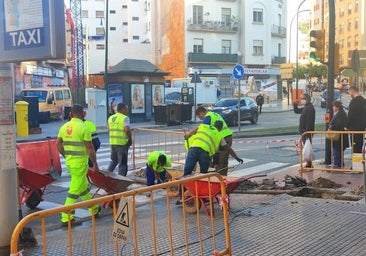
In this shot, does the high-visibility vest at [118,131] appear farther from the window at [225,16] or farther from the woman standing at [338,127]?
the window at [225,16]

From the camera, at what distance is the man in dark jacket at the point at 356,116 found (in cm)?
1176

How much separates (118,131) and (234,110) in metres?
17.6

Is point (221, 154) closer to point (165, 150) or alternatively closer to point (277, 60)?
point (165, 150)

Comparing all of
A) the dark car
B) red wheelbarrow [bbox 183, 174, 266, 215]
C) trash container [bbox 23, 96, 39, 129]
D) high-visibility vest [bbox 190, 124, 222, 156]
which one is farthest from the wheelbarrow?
the dark car

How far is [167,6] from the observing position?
220ft

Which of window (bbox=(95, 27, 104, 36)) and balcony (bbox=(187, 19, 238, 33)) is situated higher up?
window (bbox=(95, 27, 104, 36))

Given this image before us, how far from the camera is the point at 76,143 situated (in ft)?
25.0

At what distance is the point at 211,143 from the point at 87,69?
2622 inches

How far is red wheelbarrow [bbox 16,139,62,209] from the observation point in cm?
815

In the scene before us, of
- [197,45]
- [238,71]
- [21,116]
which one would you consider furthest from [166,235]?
[197,45]

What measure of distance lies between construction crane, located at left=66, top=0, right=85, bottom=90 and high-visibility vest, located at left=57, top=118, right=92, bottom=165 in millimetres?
42085

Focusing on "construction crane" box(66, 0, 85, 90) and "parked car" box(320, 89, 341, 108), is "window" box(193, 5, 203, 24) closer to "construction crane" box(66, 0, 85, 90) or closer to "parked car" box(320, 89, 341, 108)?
"construction crane" box(66, 0, 85, 90)

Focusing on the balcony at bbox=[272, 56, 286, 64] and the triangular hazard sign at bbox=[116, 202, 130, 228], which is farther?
the balcony at bbox=[272, 56, 286, 64]

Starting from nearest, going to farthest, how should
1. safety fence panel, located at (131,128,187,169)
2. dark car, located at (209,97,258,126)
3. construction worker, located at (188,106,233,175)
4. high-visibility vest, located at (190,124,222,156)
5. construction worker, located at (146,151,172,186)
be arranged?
high-visibility vest, located at (190,124,222,156), construction worker, located at (146,151,172,186), construction worker, located at (188,106,233,175), safety fence panel, located at (131,128,187,169), dark car, located at (209,97,258,126)
